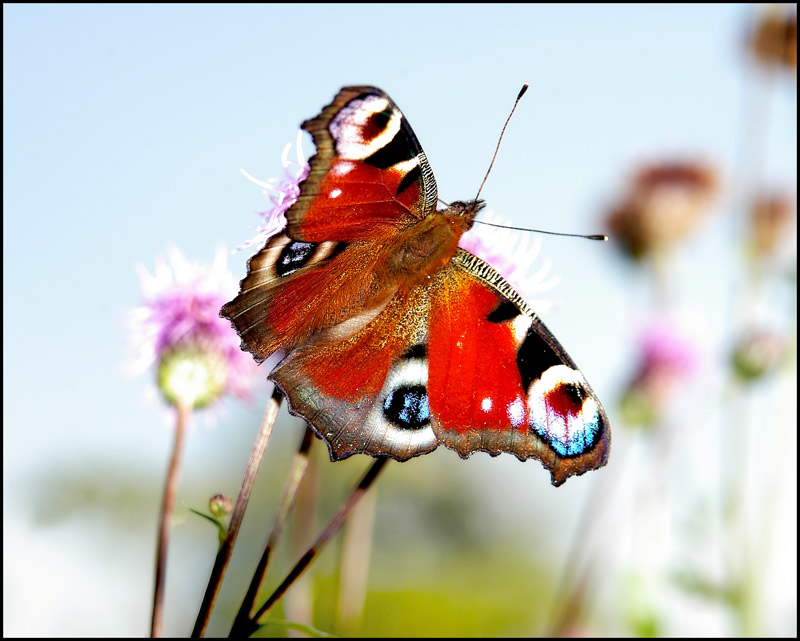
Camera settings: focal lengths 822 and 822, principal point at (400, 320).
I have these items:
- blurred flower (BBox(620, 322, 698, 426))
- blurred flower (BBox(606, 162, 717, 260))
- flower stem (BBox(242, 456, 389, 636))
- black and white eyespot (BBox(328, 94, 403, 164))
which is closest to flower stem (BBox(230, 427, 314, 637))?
flower stem (BBox(242, 456, 389, 636))

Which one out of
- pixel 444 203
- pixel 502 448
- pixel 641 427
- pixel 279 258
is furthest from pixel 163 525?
pixel 641 427

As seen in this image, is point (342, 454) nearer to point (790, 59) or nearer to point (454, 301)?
point (454, 301)

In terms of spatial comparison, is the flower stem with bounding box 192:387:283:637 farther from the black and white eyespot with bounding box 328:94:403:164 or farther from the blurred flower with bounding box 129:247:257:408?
the blurred flower with bounding box 129:247:257:408

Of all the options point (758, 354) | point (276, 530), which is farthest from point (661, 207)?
point (276, 530)

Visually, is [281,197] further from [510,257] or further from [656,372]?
[656,372]

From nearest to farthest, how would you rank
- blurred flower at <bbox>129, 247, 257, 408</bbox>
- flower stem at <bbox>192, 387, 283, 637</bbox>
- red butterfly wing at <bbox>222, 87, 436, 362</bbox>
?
flower stem at <bbox>192, 387, 283, 637</bbox> < red butterfly wing at <bbox>222, 87, 436, 362</bbox> < blurred flower at <bbox>129, 247, 257, 408</bbox>
